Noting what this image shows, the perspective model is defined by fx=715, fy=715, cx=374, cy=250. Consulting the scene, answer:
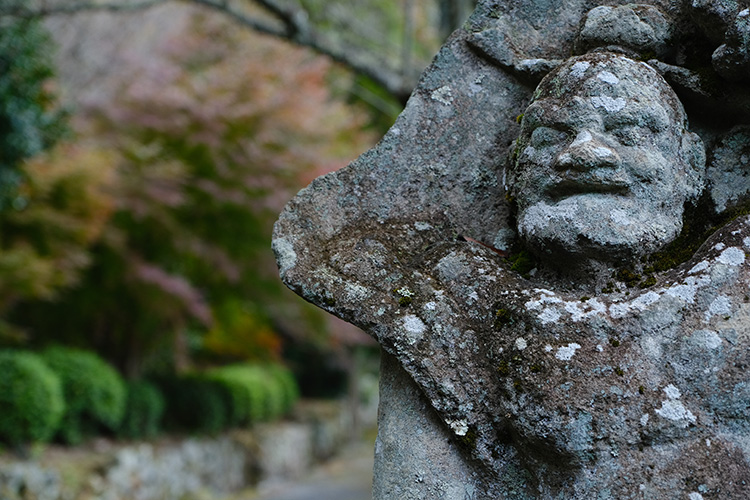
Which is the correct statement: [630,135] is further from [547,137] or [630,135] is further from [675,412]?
[675,412]

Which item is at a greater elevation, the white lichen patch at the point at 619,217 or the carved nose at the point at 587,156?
the carved nose at the point at 587,156

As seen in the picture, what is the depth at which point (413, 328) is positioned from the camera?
155cm

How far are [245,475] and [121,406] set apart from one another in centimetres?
301

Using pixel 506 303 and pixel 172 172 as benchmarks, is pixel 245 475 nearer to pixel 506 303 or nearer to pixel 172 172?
pixel 172 172

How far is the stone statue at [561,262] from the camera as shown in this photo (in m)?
1.37

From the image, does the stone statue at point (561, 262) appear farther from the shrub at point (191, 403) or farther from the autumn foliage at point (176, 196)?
the shrub at point (191, 403)

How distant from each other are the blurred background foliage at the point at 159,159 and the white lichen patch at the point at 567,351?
15.9 feet

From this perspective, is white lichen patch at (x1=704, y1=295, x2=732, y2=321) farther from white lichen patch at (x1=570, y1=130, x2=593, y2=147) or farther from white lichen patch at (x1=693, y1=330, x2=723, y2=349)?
white lichen patch at (x1=570, y1=130, x2=593, y2=147)

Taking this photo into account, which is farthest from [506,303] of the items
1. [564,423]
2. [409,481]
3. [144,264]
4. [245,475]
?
[245,475]

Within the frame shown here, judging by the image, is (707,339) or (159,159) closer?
(707,339)

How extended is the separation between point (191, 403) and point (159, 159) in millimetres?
3271

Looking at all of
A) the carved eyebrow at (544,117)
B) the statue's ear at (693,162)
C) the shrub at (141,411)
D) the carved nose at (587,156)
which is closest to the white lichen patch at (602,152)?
the carved nose at (587,156)

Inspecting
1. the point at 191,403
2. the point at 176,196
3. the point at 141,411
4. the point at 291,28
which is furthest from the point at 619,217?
the point at 191,403

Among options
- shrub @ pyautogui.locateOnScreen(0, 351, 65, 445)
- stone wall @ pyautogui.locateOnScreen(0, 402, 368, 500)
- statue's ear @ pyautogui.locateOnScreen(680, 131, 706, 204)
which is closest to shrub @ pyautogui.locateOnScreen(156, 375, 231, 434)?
stone wall @ pyautogui.locateOnScreen(0, 402, 368, 500)
